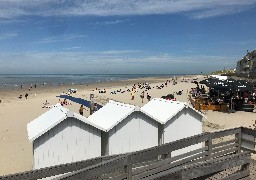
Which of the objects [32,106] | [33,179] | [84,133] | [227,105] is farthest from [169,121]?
[32,106]

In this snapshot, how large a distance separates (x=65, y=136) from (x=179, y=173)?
383 centimetres

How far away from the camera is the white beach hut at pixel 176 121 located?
1134 cm

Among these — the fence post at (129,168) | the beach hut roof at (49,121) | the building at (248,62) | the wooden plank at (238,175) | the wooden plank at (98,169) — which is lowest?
the wooden plank at (238,175)

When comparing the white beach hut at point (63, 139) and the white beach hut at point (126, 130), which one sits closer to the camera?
the white beach hut at point (63, 139)

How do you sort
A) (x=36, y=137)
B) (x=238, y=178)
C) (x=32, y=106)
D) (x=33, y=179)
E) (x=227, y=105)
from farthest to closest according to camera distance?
(x=32, y=106) → (x=227, y=105) → (x=36, y=137) → (x=238, y=178) → (x=33, y=179)

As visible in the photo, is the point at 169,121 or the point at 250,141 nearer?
the point at 250,141

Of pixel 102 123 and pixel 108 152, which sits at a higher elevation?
pixel 102 123

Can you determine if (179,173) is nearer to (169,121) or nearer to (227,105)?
(169,121)

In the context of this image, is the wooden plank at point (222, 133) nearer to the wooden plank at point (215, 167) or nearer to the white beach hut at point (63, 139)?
the wooden plank at point (215, 167)

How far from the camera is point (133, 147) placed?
10672 mm

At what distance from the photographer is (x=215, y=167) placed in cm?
775

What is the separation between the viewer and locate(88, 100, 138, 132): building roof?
10.2 m

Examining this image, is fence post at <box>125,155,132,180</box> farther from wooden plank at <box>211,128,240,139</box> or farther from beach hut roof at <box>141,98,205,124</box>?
beach hut roof at <box>141,98,205,124</box>

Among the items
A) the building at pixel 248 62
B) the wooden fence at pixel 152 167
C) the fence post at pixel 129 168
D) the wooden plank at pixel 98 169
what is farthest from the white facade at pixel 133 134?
the building at pixel 248 62
